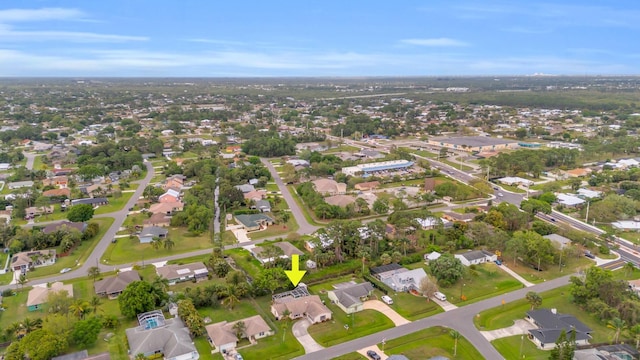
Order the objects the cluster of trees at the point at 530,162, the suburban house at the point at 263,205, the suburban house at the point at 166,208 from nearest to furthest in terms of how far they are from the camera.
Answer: the suburban house at the point at 166,208 < the suburban house at the point at 263,205 < the cluster of trees at the point at 530,162

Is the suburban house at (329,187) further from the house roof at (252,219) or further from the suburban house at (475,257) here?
the suburban house at (475,257)

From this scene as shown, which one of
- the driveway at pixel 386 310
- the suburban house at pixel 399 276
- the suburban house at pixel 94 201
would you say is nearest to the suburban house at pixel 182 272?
the driveway at pixel 386 310

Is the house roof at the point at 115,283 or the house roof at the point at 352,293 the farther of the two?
the house roof at the point at 115,283

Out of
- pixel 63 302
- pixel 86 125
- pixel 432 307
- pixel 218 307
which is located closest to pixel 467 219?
pixel 432 307

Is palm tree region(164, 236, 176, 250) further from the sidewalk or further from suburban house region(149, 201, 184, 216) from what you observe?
the sidewalk

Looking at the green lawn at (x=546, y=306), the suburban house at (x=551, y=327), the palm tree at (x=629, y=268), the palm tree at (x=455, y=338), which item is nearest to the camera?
the palm tree at (x=455, y=338)

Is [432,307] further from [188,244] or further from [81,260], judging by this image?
[81,260]

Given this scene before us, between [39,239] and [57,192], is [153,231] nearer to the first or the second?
[39,239]
